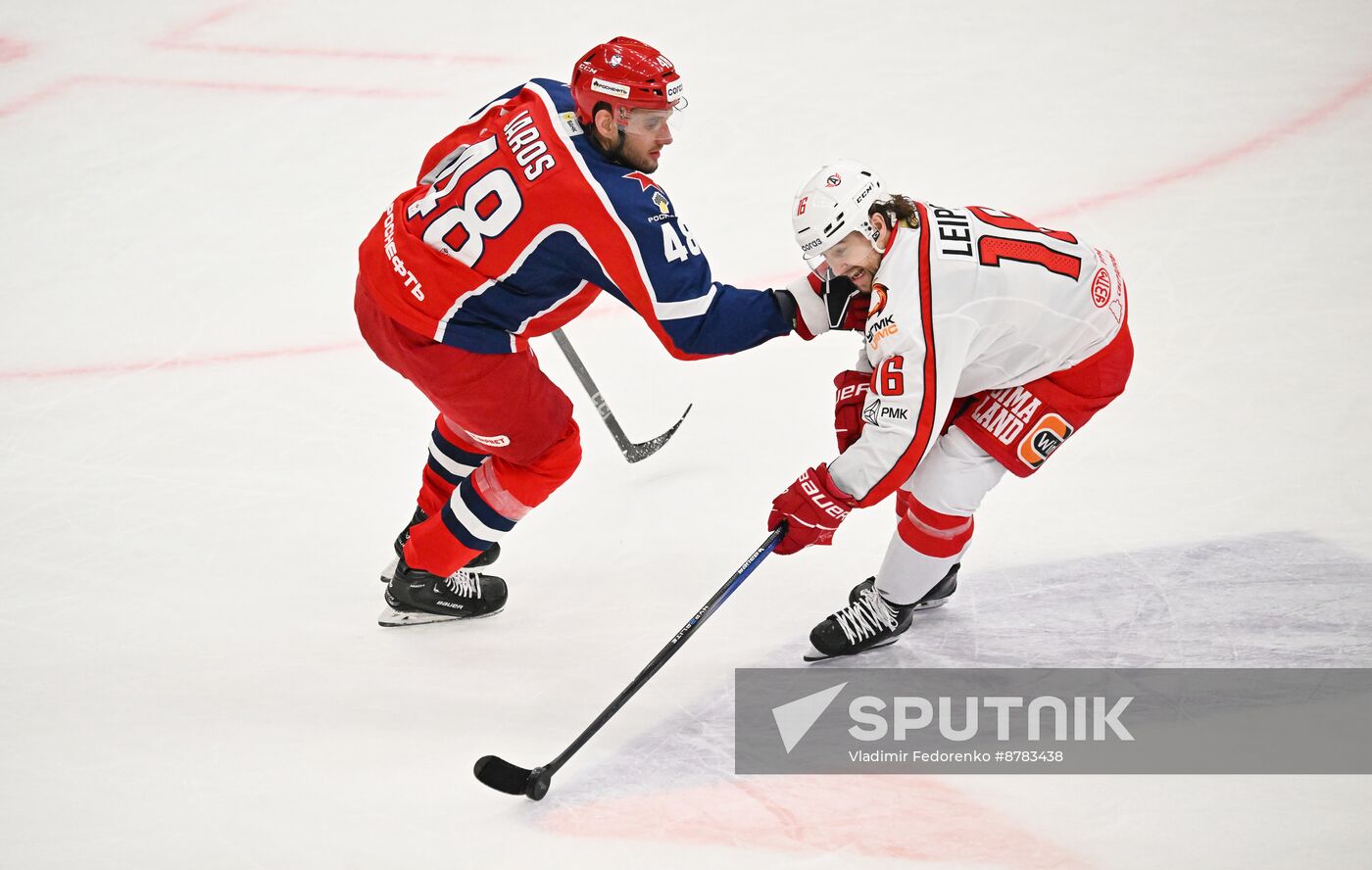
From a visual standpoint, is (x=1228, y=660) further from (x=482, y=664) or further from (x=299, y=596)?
(x=299, y=596)

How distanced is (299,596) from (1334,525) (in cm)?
257

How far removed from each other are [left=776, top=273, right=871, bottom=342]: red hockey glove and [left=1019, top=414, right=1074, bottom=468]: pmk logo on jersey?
41 centimetres

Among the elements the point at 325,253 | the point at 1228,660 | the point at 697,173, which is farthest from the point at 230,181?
the point at 1228,660

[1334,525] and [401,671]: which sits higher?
[1334,525]

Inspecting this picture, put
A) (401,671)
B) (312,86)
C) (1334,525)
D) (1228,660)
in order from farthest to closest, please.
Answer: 1. (312,86)
2. (1334,525)
3. (401,671)
4. (1228,660)

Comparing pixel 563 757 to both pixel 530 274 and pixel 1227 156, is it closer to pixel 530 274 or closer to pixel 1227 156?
pixel 530 274

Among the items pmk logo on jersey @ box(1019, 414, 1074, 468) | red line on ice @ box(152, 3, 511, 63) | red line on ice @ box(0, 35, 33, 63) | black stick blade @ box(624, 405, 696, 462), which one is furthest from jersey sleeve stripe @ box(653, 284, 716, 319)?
red line on ice @ box(0, 35, 33, 63)

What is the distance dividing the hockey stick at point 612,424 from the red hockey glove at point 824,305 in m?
1.00

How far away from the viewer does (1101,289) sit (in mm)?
2637

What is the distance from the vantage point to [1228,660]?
9.16 ft

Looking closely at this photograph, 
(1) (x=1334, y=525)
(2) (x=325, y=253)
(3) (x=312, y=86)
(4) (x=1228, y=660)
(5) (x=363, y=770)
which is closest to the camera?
(5) (x=363, y=770)

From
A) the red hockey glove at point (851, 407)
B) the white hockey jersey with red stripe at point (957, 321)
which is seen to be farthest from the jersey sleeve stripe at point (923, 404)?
the red hockey glove at point (851, 407)

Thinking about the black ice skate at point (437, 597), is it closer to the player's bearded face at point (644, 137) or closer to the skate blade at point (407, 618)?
the skate blade at point (407, 618)

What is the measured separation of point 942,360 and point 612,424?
1403 mm
